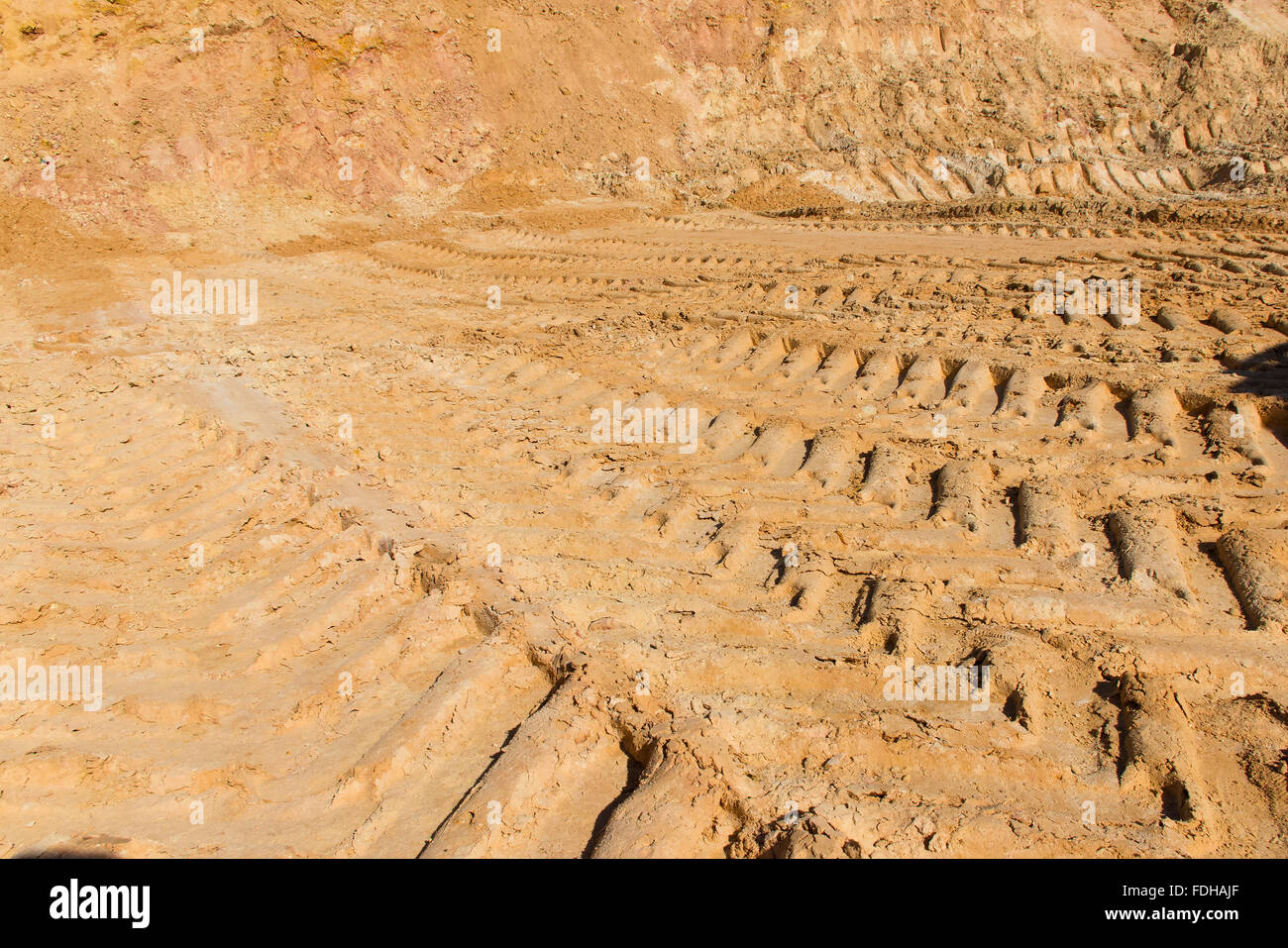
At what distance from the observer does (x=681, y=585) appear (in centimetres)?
316

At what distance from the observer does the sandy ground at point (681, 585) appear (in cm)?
225

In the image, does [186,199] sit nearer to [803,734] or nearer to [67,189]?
[67,189]

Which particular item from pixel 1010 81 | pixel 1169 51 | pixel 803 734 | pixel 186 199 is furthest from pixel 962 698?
pixel 1169 51

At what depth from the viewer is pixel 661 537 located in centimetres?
352

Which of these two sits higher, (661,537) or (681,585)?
(661,537)

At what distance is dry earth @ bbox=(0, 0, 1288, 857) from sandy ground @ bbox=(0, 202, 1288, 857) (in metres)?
0.02

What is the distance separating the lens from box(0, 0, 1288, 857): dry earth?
2.28 m

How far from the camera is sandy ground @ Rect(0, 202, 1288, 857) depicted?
7.37 feet

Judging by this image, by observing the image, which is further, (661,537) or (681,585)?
(661,537)

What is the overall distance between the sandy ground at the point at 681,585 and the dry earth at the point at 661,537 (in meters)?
0.02

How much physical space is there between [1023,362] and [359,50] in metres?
11.5

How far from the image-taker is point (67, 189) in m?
10.6

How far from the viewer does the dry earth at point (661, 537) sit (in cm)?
228

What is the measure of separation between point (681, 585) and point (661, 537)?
408mm
